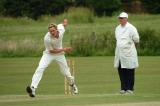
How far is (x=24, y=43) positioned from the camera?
4222 cm

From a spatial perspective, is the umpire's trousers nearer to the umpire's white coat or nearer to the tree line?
the umpire's white coat

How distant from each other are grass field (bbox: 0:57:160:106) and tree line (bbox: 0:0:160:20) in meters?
45.6

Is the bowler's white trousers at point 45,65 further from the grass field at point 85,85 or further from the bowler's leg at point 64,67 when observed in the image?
the grass field at point 85,85

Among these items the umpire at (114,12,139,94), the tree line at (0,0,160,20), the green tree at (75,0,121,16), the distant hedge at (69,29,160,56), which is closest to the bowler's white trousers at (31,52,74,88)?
the umpire at (114,12,139,94)

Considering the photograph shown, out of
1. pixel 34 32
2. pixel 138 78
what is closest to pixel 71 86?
pixel 138 78

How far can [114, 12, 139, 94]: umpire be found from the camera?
62.8ft

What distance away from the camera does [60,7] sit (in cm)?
8350

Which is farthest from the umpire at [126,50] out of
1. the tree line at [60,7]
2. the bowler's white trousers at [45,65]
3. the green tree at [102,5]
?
the green tree at [102,5]

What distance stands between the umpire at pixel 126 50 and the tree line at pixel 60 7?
61546 mm

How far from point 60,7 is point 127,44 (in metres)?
64.5

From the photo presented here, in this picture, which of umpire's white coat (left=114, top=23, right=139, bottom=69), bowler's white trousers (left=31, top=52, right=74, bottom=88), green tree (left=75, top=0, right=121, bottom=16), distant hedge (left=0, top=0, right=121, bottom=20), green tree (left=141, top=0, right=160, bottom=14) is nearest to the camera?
umpire's white coat (left=114, top=23, right=139, bottom=69)

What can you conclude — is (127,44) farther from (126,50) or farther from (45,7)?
(45,7)

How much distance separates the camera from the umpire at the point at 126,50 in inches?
754

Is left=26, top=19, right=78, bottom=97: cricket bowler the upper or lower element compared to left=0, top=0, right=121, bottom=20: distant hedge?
upper
